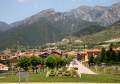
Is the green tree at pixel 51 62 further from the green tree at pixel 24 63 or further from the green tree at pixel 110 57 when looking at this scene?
the green tree at pixel 110 57

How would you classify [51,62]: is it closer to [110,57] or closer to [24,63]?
[24,63]

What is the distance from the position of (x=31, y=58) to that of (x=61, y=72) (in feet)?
156

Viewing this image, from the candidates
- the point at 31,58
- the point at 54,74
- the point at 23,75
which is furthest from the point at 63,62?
the point at 23,75

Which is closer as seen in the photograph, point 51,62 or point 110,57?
point 51,62

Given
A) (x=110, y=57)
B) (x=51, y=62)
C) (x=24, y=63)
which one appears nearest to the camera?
(x=24, y=63)

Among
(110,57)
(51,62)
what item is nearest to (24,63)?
(51,62)

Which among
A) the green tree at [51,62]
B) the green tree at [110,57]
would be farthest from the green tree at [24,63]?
the green tree at [110,57]

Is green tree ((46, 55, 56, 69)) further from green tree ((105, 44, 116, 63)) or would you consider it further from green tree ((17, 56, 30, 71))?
green tree ((105, 44, 116, 63))

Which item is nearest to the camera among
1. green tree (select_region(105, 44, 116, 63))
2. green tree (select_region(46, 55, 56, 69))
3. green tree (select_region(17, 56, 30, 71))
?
green tree (select_region(17, 56, 30, 71))

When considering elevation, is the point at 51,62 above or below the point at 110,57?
below

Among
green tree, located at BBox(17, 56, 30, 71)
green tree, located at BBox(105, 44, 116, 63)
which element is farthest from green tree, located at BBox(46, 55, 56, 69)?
green tree, located at BBox(105, 44, 116, 63)

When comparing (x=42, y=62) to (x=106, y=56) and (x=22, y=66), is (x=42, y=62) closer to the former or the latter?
(x=22, y=66)

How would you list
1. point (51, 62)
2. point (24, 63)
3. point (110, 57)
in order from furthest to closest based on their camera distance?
point (110, 57)
point (51, 62)
point (24, 63)

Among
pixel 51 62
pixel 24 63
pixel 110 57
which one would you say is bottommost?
pixel 24 63
